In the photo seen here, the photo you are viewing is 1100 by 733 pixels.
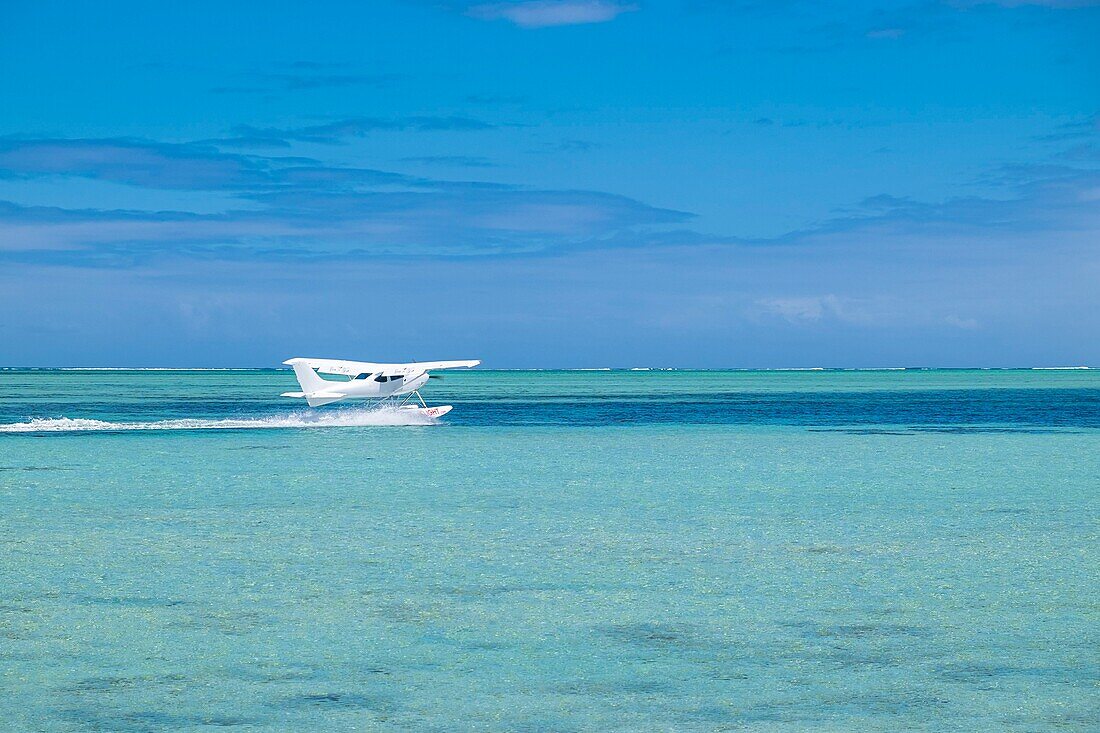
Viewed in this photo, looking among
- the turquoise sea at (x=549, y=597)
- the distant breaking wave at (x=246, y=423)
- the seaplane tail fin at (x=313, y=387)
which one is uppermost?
the seaplane tail fin at (x=313, y=387)

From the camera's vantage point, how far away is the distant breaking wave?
154 feet

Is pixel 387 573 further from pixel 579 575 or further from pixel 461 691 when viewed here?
pixel 461 691

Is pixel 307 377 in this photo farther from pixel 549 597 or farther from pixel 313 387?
pixel 549 597

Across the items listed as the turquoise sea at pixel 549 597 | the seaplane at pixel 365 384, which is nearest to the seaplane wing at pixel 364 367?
the seaplane at pixel 365 384

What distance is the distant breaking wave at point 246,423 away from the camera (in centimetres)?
4697

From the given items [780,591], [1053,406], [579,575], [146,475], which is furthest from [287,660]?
[1053,406]

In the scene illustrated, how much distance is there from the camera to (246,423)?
170 ft

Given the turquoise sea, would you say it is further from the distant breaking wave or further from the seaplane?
the seaplane

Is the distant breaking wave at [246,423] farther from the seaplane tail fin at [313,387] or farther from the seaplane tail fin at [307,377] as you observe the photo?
the seaplane tail fin at [307,377]

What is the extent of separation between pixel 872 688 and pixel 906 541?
8.75 metres

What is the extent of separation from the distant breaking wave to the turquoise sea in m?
17.3

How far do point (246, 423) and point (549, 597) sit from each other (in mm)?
40989

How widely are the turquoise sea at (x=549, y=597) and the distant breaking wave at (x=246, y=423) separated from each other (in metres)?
17.3

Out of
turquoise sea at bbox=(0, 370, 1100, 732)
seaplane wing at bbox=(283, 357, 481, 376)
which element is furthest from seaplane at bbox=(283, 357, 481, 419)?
turquoise sea at bbox=(0, 370, 1100, 732)
